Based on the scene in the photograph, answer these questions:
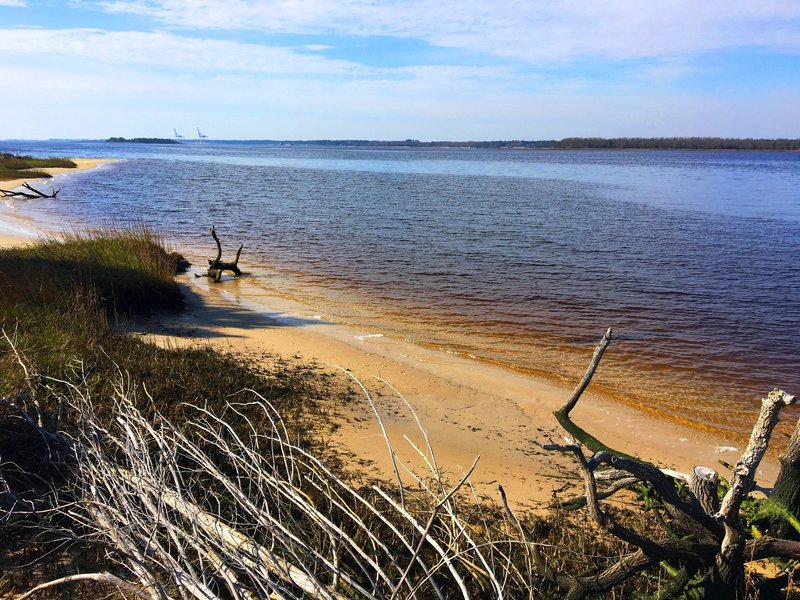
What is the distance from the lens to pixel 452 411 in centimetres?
762

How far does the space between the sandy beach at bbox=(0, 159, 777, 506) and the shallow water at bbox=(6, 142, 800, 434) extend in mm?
904

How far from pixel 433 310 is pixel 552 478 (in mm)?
7988

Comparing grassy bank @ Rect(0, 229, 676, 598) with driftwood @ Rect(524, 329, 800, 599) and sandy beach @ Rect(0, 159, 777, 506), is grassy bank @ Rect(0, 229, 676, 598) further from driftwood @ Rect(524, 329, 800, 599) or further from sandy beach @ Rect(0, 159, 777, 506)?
sandy beach @ Rect(0, 159, 777, 506)

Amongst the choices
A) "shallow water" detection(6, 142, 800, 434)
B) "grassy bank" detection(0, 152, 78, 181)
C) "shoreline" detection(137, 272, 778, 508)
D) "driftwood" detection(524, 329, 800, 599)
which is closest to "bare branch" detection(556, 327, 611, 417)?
"driftwood" detection(524, 329, 800, 599)

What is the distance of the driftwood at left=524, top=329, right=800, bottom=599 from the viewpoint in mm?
2791

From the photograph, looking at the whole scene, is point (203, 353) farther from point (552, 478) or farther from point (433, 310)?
point (433, 310)

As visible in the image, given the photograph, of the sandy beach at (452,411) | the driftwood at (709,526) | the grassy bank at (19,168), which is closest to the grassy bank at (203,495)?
the driftwood at (709,526)

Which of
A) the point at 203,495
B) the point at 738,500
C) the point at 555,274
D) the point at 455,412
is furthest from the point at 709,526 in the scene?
the point at 555,274

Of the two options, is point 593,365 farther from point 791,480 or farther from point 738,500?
point 791,480

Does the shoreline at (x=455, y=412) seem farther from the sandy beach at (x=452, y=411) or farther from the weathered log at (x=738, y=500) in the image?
the weathered log at (x=738, y=500)

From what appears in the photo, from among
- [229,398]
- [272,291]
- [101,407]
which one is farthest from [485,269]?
Answer: [101,407]

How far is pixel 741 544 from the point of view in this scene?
2955 millimetres

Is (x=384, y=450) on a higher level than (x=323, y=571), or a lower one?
lower

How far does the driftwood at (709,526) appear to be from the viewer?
9.16 ft
